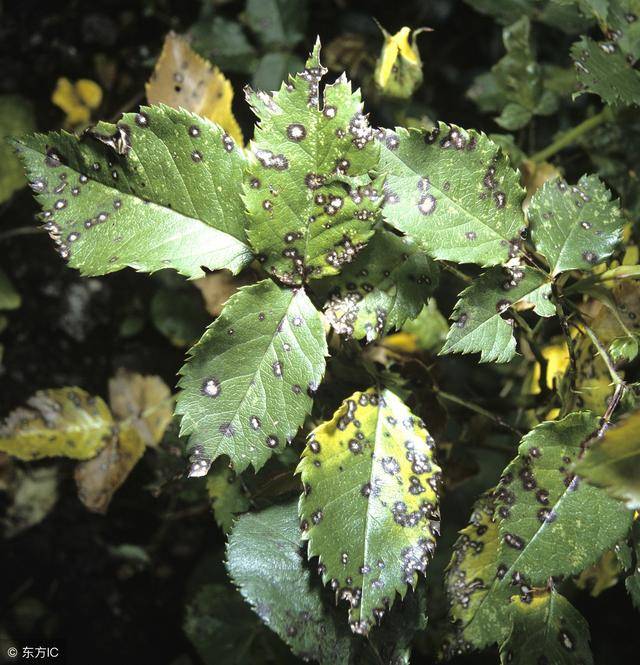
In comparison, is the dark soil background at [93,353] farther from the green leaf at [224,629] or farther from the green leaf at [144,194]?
the green leaf at [144,194]

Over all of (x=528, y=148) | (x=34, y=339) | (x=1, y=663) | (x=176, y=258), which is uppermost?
(x=176, y=258)

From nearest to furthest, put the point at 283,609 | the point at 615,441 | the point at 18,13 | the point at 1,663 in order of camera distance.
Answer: the point at 615,441
the point at 283,609
the point at 1,663
the point at 18,13

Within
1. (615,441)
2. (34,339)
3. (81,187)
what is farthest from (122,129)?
(34,339)

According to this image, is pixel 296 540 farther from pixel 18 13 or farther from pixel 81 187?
pixel 18 13

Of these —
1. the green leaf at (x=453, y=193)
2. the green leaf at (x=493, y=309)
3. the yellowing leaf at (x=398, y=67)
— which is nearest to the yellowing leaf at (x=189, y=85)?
the yellowing leaf at (x=398, y=67)

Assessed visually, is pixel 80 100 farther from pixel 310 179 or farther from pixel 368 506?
pixel 368 506

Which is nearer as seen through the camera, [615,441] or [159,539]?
[615,441]

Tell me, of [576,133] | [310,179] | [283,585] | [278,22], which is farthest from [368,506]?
[278,22]
